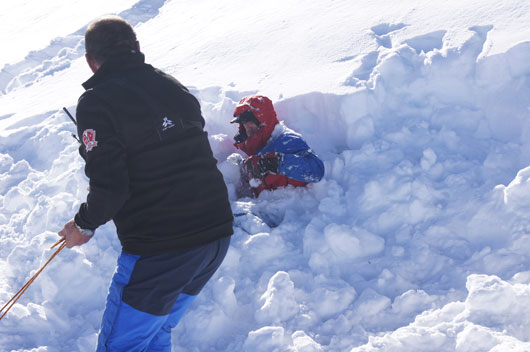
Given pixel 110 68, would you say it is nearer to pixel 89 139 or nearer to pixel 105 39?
pixel 105 39

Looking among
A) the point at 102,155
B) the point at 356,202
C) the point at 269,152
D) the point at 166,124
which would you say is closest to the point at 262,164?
the point at 269,152

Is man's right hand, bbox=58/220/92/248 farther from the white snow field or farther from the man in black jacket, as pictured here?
the white snow field

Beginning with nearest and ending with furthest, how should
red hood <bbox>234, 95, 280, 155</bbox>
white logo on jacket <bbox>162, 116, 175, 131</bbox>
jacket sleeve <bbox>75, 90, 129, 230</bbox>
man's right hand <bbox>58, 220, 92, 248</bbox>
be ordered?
jacket sleeve <bbox>75, 90, 129, 230</bbox>
white logo on jacket <bbox>162, 116, 175, 131</bbox>
man's right hand <bbox>58, 220, 92, 248</bbox>
red hood <bbox>234, 95, 280, 155</bbox>

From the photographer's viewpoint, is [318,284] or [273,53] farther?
[273,53]

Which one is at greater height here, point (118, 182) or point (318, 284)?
point (118, 182)

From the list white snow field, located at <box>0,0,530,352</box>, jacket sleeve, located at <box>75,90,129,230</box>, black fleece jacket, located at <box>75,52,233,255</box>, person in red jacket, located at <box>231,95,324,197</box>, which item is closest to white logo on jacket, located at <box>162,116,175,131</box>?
black fleece jacket, located at <box>75,52,233,255</box>

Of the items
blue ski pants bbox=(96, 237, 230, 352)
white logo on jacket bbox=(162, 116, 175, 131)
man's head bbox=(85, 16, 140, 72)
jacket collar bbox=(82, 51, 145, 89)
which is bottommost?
blue ski pants bbox=(96, 237, 230, 352)

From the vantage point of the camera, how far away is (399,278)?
3.05m

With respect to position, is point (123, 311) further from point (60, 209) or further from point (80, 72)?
point (80, 72)

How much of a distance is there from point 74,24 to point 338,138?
32.2 ft

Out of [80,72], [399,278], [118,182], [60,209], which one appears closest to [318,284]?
[399,278]

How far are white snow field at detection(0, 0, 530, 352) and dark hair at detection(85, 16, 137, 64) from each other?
5.76 ft

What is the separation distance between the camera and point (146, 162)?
1.88 m

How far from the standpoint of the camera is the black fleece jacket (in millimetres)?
1809
